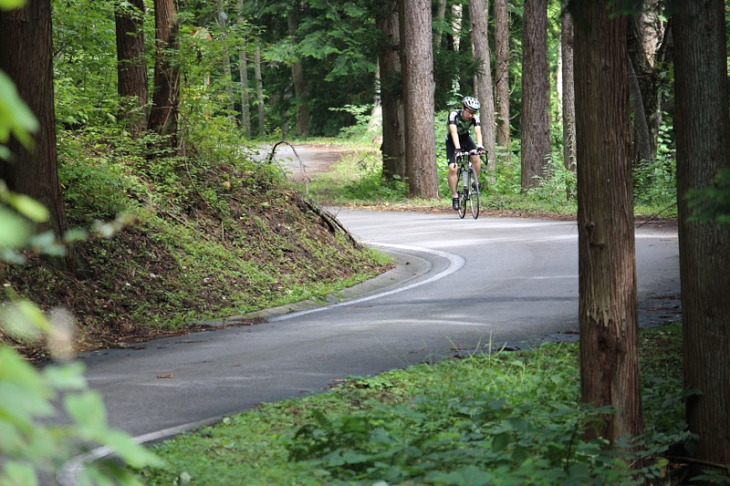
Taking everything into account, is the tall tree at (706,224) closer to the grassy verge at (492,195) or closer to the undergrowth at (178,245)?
the undergrowth at (178,245)

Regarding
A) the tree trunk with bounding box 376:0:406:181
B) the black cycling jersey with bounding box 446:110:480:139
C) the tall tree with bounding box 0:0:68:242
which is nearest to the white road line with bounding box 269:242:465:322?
the tall tree with bounding box 0:0:68:242

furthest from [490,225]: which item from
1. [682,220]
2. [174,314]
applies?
[682,220]

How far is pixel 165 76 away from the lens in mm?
17500

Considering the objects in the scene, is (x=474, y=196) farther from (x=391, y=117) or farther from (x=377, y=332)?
(x=377, y=332)

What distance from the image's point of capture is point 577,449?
5855 mm

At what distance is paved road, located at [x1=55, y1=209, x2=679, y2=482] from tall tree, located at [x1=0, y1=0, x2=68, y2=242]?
105 inches

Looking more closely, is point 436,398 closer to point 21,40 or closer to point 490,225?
point 21,40

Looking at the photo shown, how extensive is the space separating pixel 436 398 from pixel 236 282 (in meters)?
7.39

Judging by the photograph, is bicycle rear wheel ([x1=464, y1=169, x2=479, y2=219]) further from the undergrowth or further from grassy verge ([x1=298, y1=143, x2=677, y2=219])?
the undergrowth

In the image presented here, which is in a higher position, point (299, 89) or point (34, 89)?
point (299, 89)

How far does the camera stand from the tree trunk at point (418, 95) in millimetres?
28656

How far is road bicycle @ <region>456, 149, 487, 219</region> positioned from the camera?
22400 millimetres

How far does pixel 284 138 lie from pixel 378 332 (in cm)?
1198

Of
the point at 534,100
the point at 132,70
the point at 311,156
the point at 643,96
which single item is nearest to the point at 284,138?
the point at 132,70
